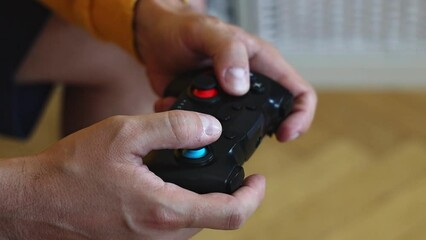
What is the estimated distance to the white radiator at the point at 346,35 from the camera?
1.32 m

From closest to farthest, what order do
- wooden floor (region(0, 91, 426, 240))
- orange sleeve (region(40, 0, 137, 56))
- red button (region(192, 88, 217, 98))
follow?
red button (region(192, 88, 217, 98)) < orange sleeve (region(40, 0, 137, 56)) < wooden floor (region(0, 91, 426, 240))

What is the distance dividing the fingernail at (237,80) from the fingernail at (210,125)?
82mm

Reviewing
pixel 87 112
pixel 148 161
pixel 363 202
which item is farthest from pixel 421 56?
pixel 148 161

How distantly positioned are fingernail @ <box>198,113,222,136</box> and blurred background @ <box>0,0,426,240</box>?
0.56 meters

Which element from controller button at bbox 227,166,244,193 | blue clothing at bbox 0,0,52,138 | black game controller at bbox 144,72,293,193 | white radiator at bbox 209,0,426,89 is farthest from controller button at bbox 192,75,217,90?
white radiator at bbox 209,0,426,89

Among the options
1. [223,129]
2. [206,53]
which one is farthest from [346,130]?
[223,129]

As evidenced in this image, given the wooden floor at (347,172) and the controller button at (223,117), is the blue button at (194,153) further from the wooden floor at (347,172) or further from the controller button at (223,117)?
the wooden floor at (347,172)

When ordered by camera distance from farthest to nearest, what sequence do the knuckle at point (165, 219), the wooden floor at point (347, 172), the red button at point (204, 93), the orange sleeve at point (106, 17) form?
the wooden floor at point (347, 172), the orange sleeve at point (106, 17), the red button at point (204, 93), the knuckle at point (165, 219)

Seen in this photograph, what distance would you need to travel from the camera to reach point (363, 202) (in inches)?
45.4

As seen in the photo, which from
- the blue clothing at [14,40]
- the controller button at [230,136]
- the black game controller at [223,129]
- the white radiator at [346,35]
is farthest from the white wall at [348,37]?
the controller button at [230,136]

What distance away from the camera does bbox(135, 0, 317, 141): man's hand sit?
2.29 feet

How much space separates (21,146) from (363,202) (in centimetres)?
58

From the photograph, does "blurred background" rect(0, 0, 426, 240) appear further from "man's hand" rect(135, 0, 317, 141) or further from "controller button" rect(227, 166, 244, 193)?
"controller button" rect(227, 166, 244, 193)

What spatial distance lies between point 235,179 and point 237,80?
0.12 m
